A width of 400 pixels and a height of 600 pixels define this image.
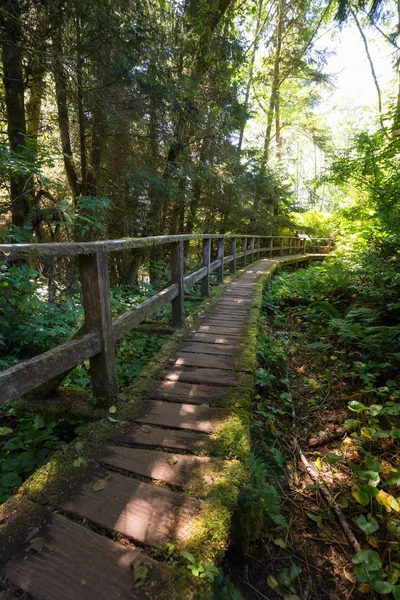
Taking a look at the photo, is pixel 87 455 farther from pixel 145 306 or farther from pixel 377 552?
pixel 377 552

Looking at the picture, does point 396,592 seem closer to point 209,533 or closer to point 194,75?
point 209,533

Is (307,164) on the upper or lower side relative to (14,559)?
upper

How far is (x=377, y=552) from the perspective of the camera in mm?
1750

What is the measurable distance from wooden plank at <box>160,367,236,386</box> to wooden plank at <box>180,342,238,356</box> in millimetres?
411

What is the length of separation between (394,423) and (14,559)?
8.97ft

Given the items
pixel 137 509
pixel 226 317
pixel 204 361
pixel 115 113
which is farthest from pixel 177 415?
pixel 115 113

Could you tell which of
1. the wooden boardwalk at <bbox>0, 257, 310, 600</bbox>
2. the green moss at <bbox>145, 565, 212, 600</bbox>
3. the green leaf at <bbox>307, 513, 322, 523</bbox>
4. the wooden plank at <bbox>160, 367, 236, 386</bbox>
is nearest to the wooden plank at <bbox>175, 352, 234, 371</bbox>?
the wooden plank at <bbox>160, 367, 236, 386</bbox>

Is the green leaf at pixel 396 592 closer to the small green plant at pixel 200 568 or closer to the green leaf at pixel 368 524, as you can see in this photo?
the green leaf at pixel 368 524

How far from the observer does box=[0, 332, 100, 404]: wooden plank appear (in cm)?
148

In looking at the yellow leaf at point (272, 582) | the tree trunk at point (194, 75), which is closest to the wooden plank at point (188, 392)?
the yellow leaf at point (272, 582)

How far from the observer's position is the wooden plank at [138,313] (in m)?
2.41

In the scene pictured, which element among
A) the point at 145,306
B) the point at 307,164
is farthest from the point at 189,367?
the point at 307,164

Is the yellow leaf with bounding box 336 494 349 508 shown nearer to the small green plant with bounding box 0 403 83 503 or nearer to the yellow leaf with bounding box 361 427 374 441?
the yellow leaf with bounding box 361 427 374 441

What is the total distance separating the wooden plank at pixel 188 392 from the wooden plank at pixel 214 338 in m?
1.01
